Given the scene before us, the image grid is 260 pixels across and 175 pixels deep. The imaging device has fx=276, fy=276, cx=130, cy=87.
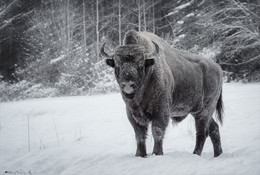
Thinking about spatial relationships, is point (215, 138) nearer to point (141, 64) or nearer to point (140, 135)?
point (140, 135)

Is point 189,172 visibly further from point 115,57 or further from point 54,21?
point 54,21

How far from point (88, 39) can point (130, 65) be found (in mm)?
26461

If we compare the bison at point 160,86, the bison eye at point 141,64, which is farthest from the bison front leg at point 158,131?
the bison eye at point 141,64

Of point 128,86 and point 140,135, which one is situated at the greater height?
point 128,86

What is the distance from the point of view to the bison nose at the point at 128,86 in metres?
3.77

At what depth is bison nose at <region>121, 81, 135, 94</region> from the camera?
3.77 metres

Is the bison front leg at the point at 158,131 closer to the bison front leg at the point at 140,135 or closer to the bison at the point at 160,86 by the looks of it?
the bison at the point at 160,86

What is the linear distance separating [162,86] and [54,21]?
75.5 ft

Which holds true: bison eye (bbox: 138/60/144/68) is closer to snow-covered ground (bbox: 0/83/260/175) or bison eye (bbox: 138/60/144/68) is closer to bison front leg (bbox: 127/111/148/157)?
bison front leg (bbox: 127/111/148/157)

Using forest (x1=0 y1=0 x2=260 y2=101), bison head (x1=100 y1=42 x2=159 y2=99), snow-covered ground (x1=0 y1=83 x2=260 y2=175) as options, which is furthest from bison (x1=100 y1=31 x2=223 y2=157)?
forest (x1=0 y1=0 x2=260 y2=101)

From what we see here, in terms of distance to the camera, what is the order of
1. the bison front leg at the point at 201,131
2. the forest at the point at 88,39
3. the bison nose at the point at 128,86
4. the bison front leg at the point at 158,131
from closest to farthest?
the bison nose at the point at 128,86 < the bison front leg at the point at 158,131 < the bison front leg at the point at 201,131 < the forest at the point at 88,39

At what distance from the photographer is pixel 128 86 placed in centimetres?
379

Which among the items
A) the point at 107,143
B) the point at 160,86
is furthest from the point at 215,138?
the point at 107,143

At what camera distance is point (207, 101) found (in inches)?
226
